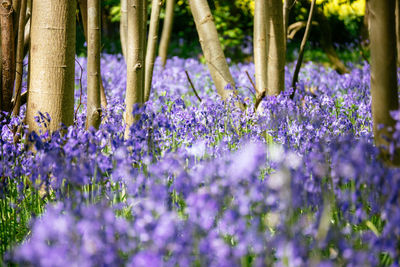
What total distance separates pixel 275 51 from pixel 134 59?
5.57 ft

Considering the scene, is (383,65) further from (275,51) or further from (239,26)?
(239,26)

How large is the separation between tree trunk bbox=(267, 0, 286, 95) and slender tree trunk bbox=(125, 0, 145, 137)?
1558 mm

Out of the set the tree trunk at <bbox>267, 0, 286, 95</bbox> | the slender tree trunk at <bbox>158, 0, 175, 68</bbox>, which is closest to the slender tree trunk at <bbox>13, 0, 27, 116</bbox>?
the tree trunk at <bbox>267, 0, 286, 95</bbox>

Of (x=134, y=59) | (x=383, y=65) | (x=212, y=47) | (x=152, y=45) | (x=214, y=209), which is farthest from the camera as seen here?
(x=152, y=45)

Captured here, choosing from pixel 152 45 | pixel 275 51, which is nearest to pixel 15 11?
pixel 152 45

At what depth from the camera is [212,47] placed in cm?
506

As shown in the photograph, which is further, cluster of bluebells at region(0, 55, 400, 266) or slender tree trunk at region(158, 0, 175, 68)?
slender tree trunk at region(158, 0, 175, 68)

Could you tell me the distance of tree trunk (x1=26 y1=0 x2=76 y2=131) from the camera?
3285mm

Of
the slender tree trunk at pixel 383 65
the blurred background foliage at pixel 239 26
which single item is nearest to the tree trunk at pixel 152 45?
the slender tree trunk at pixel 383 65

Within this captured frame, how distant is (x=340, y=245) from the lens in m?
1.76

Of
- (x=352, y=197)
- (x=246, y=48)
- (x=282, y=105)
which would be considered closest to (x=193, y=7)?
(x=282, y=105)

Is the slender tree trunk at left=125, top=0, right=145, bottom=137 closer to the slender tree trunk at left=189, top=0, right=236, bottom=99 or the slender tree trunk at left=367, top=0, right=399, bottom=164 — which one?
the slender tree trunk at left=189, top=0, right=236, bottom=99

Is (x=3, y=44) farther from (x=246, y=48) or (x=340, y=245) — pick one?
(x=246, y=48)

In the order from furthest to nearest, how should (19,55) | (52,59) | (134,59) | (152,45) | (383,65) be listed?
1. (152,45)
2. (19,55)
3. (134,59)
4. (52,59)
5. (383,65)
